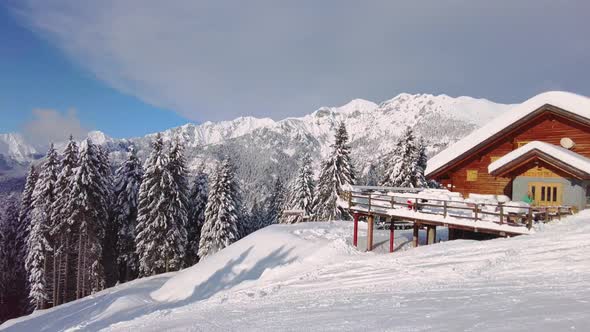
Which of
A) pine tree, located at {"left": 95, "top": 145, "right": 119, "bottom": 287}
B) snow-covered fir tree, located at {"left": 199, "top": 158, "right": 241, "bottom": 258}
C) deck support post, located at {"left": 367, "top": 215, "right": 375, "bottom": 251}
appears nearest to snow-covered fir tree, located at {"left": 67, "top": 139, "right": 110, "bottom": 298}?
pine tree, located at {"left": 95, "top": 145, "right": 119, "bottom": 287}

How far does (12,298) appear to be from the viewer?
4684 cm

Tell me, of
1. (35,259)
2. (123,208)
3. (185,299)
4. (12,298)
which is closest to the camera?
(185,299)

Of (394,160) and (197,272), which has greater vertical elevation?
(394,160)

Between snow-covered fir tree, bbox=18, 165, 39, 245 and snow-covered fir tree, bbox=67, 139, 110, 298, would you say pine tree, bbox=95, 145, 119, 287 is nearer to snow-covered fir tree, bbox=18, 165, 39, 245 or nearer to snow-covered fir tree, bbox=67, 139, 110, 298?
snow-covered fir tree, bbox=67, 139, 110, 298

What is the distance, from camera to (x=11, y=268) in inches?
1825

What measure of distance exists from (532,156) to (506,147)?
3399 mm

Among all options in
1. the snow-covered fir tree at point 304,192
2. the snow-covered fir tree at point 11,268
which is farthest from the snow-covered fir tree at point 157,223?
the snow-covered fir tree at point 11,268

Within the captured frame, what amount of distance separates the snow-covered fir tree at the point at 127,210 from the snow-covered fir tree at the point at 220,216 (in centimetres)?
681

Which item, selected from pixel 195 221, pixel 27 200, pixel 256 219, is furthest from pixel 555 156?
pixel 256 219

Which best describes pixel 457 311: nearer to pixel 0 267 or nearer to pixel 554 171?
pixel 554 171

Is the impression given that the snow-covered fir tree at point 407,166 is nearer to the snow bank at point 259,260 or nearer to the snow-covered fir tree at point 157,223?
the snow bank at point 259,260

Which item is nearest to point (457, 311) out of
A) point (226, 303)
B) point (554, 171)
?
point (226, 303)

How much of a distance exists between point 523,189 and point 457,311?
16874 millimetres

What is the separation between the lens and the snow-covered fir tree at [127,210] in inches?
1467
